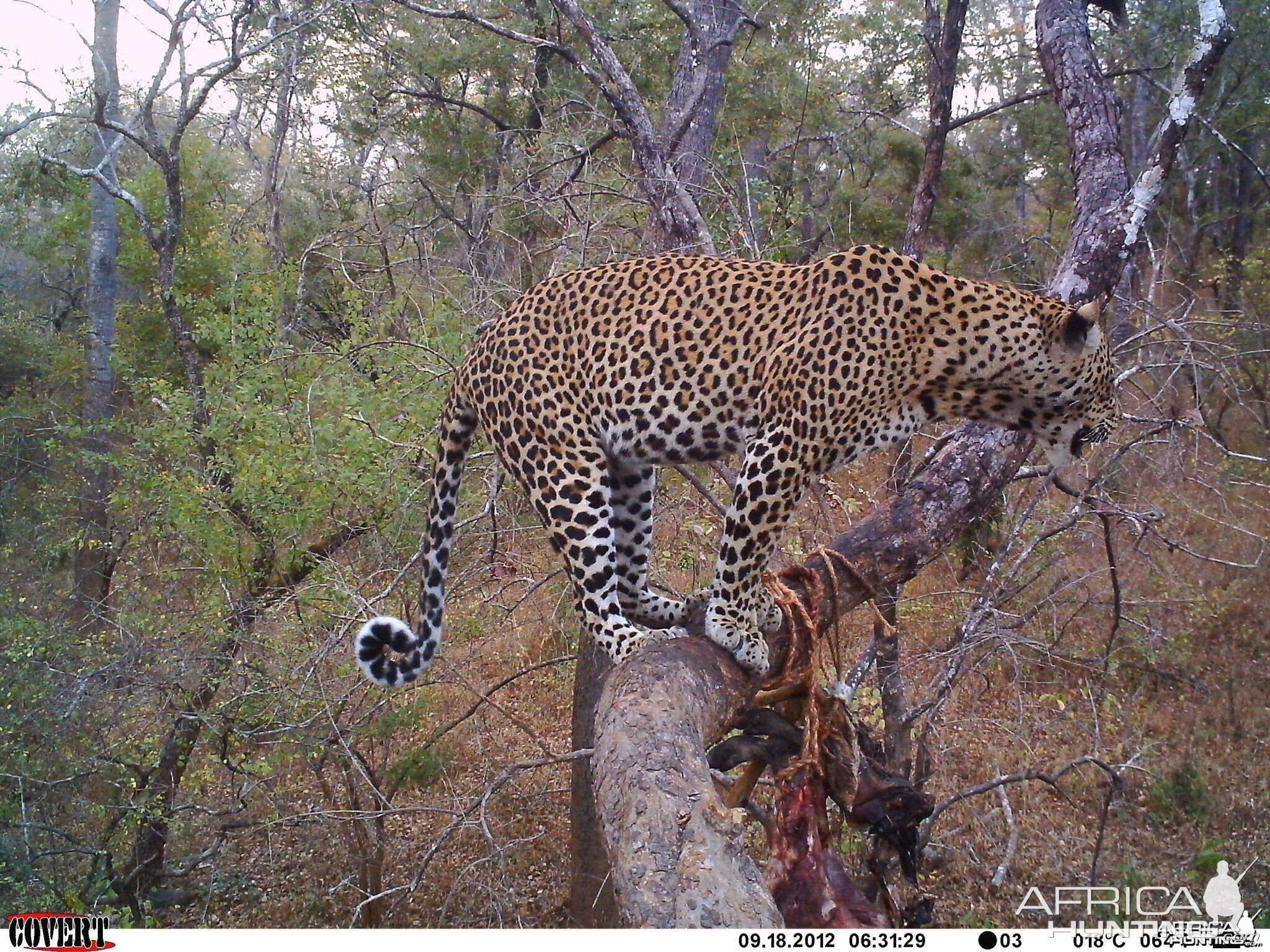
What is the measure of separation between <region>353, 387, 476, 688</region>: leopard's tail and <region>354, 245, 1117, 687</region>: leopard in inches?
0.6

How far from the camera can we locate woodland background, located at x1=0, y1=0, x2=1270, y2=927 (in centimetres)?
756

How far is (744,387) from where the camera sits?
4.69m

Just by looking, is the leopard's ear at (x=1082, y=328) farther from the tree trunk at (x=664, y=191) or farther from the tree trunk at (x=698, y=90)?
the tree trunk at (x=698, y=90)

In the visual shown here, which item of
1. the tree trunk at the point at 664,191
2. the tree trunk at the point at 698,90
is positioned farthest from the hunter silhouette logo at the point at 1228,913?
the tree trunk at the point at 698,90

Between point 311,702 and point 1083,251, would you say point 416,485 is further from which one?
point 1083,251

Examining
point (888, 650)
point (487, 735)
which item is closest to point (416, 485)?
point (487, 735)

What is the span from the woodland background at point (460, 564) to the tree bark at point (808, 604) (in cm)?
90

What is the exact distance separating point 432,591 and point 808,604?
1950 millimetres

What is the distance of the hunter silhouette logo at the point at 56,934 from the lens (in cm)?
→ 425

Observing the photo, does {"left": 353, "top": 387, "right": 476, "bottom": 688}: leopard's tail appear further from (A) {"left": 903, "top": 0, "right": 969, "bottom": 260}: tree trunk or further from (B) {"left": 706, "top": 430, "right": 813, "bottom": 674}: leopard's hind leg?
(A) {"left": 903, "top": 0, "right": 969, "bottom": 260}: tree trunk

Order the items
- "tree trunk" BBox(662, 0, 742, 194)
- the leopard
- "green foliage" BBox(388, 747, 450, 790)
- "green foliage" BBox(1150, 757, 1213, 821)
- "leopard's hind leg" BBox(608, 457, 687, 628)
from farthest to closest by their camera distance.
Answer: "green foliage" BBox(1150, 757, 1213, 821)
"green foliage" BBox(388, 747, 450, 790)
"tree trunk" BBox(662, 0, 742, 194)
"leopard's hind leg" BBox(608, 457, 687, 628)
the leopard

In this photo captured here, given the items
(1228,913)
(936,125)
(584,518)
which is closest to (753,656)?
(584,518)

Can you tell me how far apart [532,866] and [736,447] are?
7.10 meters

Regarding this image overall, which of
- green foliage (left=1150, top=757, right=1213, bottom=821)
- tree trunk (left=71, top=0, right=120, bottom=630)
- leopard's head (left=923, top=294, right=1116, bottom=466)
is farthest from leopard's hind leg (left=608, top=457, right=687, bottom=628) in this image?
green foliage (left=1150, top=757, right=1213, bottom=821)
